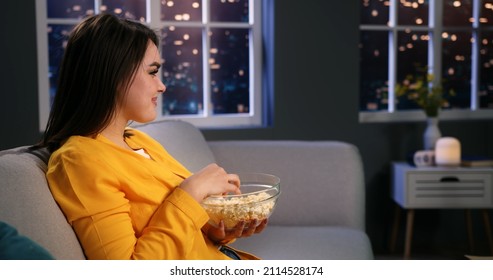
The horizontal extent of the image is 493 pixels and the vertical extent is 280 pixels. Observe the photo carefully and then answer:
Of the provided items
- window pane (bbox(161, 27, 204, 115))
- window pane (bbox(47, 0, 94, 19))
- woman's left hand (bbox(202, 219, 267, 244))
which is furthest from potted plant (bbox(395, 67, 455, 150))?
woman's left hand (bbox(202, 219, 267, 244))

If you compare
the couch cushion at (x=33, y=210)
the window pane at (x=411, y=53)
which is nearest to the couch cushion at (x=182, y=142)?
the couch cushion at (x=33, y=210)

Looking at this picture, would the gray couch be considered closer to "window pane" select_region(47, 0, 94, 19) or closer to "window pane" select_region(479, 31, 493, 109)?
"window pane" select_region(47, 0, 94, 19)

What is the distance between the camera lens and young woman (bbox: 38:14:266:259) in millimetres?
986

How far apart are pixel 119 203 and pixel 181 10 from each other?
2.23m

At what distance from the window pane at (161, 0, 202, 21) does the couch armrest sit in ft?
4.14

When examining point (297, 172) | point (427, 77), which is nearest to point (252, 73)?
point (427, 77)

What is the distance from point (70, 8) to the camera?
2.89 meters

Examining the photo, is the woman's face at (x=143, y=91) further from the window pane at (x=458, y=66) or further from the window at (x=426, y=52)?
the window pane at (x=458, y=66)

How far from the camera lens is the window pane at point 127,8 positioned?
9.67ft

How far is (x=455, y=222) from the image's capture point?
3.34m

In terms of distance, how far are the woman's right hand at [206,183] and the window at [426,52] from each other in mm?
2312

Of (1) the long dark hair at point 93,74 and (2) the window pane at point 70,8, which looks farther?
(2) the window pane at point 70,8

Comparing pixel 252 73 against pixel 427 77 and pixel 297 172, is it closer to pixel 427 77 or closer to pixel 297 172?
pixel 427 77
